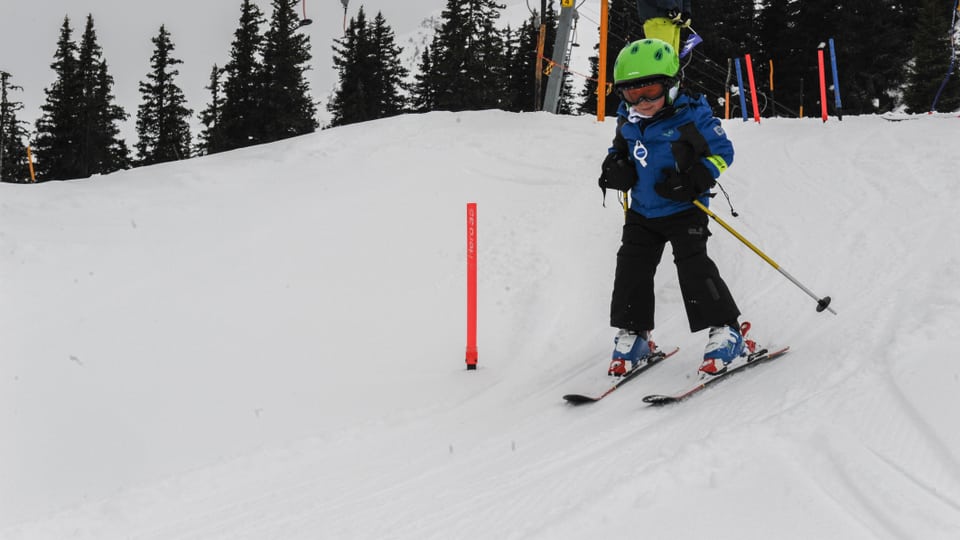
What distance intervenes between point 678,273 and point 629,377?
76 cm

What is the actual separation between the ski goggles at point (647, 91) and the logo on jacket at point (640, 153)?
272 millimetres

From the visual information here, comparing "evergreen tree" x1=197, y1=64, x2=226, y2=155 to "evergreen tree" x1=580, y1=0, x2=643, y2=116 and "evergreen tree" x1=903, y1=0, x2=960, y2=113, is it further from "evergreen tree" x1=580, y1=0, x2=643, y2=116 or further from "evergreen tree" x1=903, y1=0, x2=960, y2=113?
"evergreen tree" x1=903, y1=0, x2=960, y2=113

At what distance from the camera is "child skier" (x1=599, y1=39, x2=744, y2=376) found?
4.13 meters

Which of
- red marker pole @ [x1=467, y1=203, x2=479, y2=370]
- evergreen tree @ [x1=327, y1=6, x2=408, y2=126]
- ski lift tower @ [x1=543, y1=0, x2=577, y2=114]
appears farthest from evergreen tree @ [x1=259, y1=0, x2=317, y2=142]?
red marker pole @ [x1=467, y1=203, x2=479, y2=370]

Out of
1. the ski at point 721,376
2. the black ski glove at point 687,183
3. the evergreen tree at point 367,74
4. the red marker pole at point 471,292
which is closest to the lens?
the ski at point 721,376

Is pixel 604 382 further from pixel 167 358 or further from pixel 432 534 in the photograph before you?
pixel 167 358

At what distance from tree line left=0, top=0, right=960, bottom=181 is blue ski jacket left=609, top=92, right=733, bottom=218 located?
82.2ft

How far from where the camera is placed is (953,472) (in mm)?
2434

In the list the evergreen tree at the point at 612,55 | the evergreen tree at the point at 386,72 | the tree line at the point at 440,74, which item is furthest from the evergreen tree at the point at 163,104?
the evergreen tree at the point at 612,55

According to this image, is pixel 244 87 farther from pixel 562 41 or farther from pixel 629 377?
pixel 629 377

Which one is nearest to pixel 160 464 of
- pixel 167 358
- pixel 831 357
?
pixel 167 358

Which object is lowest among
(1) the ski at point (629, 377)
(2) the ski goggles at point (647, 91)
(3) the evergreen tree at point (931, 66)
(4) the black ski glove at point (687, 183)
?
(1) the ski at point (629, 377)

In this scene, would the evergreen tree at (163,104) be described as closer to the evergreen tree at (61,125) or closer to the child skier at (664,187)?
the evergreen tree at (61,125)

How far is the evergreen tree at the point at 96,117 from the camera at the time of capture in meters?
37.9
